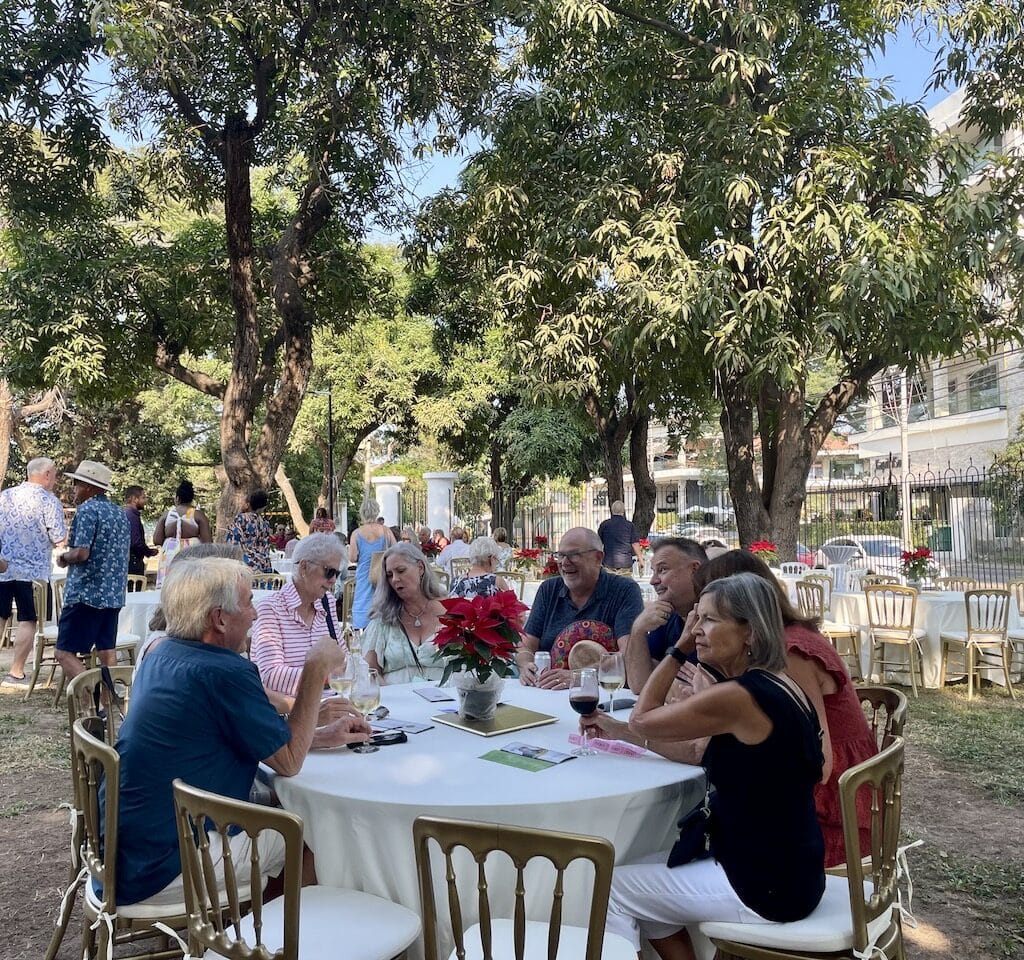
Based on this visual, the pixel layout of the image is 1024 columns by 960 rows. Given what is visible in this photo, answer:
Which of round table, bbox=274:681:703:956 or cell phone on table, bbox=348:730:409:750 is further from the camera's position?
cell phone on table, bbox=348:730:409:750

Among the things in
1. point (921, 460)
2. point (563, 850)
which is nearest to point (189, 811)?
point (563, 850)

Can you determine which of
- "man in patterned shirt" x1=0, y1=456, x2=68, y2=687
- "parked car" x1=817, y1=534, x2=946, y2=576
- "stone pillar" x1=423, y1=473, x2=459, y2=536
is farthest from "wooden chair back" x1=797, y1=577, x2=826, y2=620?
"stone pillar" x1=423, y1=473, x2=459, y2=536

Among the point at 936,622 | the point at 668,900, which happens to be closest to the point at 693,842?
the point at 668,900

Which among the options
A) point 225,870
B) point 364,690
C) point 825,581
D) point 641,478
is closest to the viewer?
point 225,870

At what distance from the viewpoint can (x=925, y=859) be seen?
4207 mm

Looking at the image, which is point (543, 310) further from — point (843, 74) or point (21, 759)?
point (21, 759)

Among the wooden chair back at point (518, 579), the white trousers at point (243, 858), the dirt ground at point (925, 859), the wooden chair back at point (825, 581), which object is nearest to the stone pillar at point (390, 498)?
the wooden chair back at point (518, 579)

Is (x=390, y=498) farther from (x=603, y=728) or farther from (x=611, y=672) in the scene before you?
(x=603, y=728)

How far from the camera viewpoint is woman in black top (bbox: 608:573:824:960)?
7.00 feet

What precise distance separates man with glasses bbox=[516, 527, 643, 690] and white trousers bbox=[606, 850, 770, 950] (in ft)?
5.31

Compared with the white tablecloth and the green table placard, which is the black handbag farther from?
the white tablecloth

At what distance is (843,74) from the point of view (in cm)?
1082

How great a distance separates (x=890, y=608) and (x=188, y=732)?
23.3 ft

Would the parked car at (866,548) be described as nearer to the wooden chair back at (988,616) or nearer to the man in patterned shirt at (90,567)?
the wooden chair back at (988,616)
